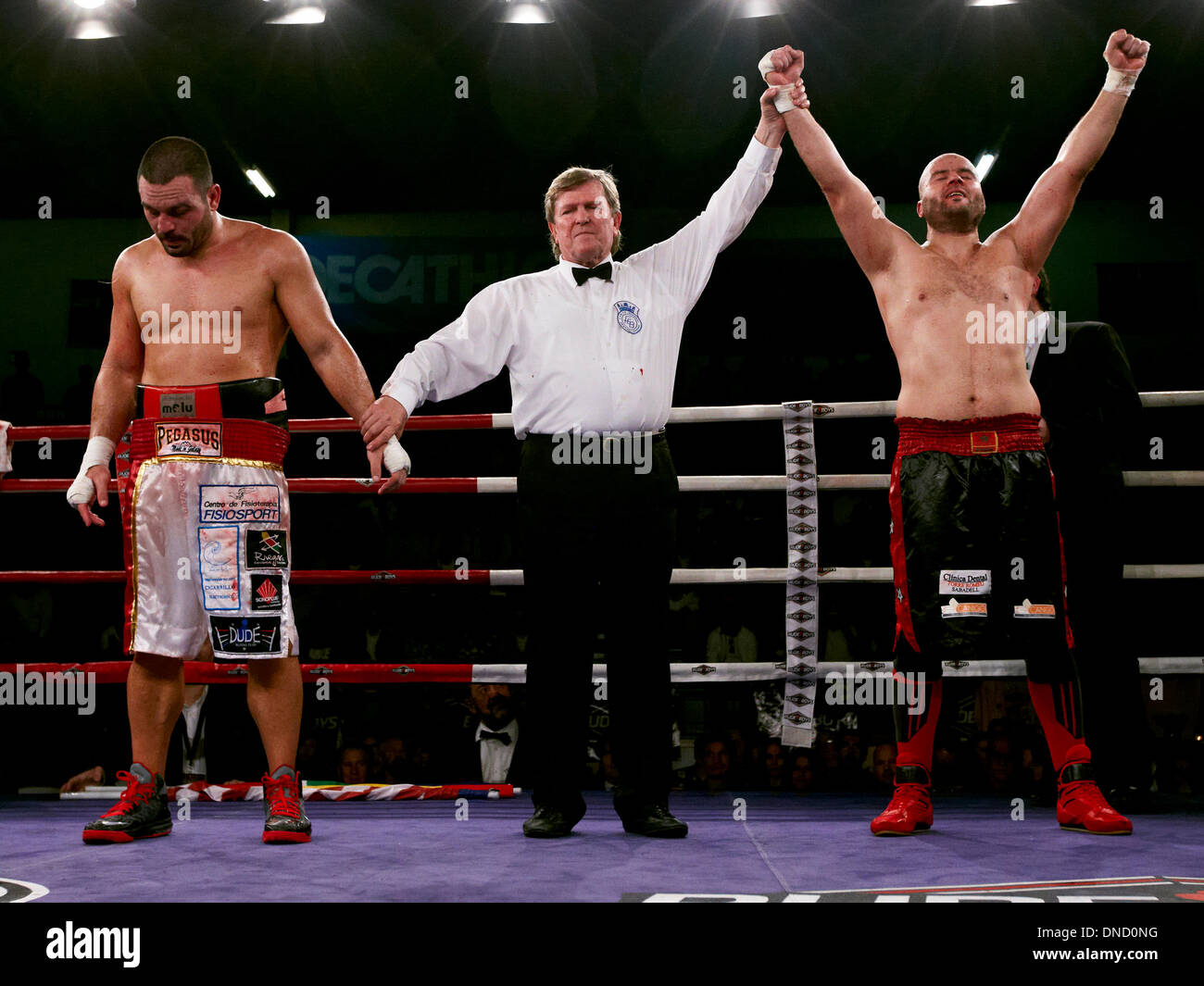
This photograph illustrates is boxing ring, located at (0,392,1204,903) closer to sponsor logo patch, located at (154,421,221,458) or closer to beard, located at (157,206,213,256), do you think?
sponsor logo patch, located at (154,421,221,458)

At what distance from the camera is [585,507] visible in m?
2.27

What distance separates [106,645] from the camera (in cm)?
537

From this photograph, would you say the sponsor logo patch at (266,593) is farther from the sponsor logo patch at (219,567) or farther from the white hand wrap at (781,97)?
the white hand wrap at (781,97)

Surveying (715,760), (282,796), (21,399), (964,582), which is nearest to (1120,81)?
(964,582)

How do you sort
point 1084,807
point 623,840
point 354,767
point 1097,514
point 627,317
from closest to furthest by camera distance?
point 623,840
point 1084,807
point 627,317
point 1097,514
point 354,767

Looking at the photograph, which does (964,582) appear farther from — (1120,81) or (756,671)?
(1120,81)

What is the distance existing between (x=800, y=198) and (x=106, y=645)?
587 centimetres

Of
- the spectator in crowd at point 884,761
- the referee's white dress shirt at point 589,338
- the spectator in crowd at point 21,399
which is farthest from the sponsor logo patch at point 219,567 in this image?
the spectator in crowd at point 21,399

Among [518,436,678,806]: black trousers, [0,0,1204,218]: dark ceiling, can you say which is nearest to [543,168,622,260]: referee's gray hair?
[518,436,678,806]: black trousers

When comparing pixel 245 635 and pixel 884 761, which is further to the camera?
pixel 884 761

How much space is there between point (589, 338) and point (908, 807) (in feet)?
3.94

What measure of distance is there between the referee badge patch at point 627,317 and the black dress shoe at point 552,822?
3.37 ft

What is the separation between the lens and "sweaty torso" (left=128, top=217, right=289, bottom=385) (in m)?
2.28
